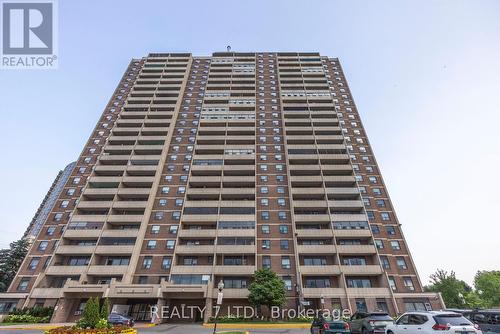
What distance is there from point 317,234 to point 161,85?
51.8m

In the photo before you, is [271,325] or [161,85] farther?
[161,85]

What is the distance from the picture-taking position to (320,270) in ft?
129

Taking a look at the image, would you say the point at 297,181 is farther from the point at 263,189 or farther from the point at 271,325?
the point at 271,325

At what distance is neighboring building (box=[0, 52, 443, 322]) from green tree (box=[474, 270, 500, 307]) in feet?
121

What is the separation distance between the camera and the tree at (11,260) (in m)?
48.3

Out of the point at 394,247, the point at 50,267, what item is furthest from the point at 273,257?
the point at 50,267

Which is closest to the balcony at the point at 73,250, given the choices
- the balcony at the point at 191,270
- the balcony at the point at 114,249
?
the balcony at the point at 114,249

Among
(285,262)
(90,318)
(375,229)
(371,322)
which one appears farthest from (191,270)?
(375,229)

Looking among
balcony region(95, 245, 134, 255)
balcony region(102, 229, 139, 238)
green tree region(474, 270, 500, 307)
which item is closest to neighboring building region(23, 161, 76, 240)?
balcony region(102, 229, 139, 238)

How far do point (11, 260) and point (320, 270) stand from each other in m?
55.2

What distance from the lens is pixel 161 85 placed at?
6838cm

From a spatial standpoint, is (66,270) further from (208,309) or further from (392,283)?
(392,283)

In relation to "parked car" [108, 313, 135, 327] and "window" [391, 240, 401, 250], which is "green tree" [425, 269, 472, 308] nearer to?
"window" [391, 240, 401, 250]

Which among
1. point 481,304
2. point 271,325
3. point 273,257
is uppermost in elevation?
point 273,257
